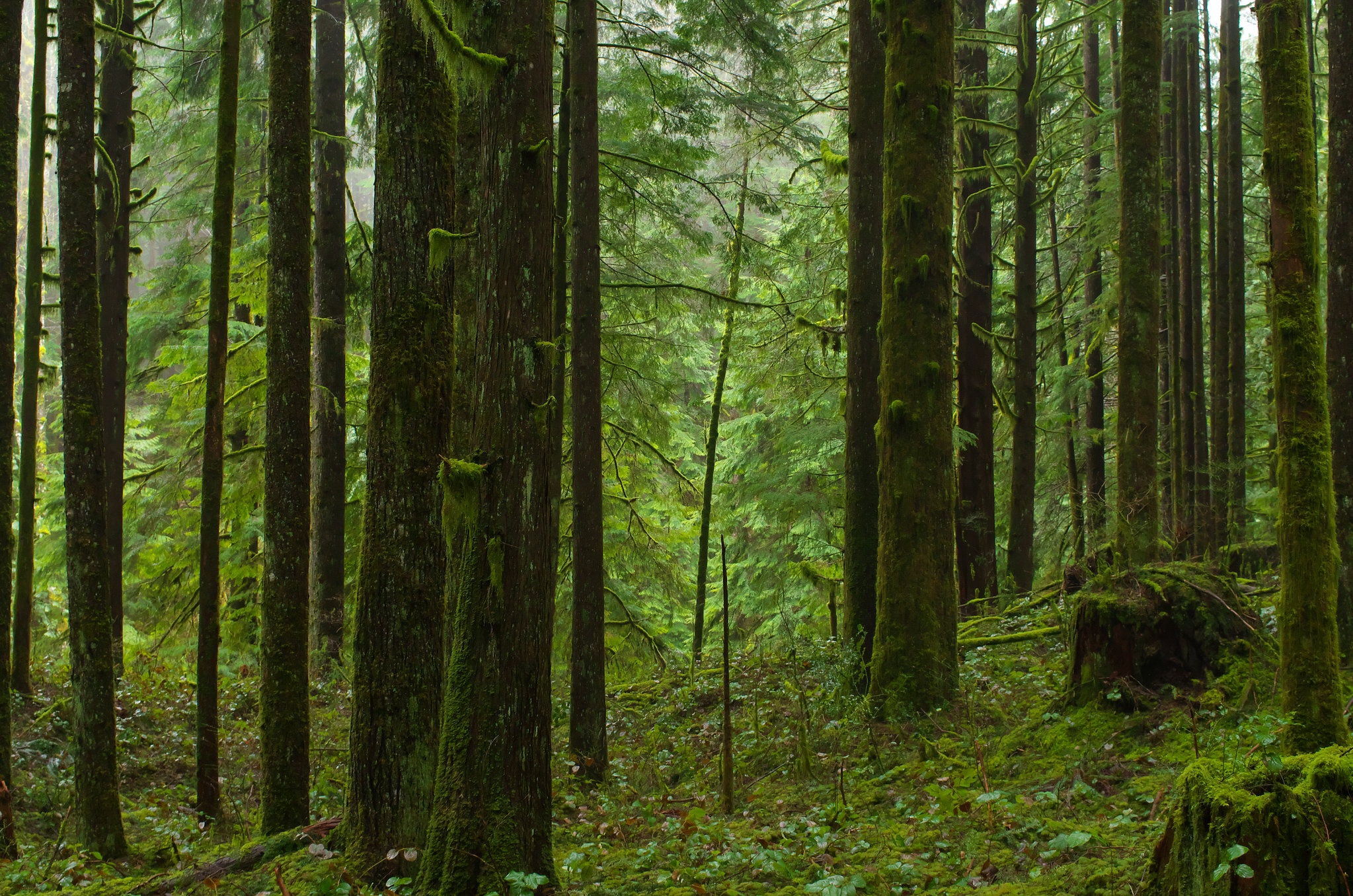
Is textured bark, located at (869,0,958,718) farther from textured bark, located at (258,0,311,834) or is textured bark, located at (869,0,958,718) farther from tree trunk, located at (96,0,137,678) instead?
tree trunk, located at (96,0,137,678)

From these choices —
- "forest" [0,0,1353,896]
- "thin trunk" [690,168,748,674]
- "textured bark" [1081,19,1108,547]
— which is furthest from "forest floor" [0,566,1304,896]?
"thin trunk" [690,168,748,674]

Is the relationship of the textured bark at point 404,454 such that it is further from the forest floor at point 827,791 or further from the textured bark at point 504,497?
the textured bark at point 504,497

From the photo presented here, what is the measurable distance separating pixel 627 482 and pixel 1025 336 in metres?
7.04

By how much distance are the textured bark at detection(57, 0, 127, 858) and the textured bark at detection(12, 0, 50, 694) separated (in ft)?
5.77

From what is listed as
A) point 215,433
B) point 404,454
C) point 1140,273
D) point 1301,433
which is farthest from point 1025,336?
point 215,433

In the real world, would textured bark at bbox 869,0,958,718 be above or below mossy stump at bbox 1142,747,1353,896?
above

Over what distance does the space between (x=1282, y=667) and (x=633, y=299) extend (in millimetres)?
10879

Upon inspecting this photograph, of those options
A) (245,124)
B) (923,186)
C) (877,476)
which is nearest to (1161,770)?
(877,476)

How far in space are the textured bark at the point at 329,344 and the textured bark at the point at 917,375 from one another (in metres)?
8.24

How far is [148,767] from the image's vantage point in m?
8.55

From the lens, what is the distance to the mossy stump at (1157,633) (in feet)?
20.0

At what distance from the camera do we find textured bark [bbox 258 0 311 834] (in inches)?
235

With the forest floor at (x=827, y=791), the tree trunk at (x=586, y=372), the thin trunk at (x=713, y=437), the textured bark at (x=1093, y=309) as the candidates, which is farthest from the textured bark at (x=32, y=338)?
the textured bark at (x=1093, y=309)

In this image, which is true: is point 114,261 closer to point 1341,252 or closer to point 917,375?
point 917,375
